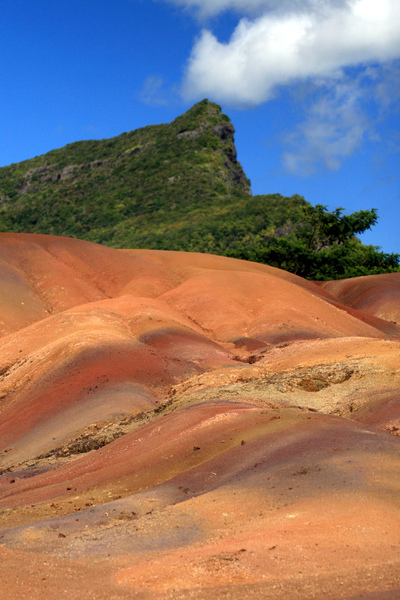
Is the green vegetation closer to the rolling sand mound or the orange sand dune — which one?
the orange sand dune

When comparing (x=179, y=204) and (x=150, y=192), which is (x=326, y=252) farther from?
(x=150, y=192)

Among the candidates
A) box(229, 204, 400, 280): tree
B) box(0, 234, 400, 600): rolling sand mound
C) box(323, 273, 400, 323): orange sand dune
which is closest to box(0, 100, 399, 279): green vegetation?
box(229, 204, 400, 280): tree

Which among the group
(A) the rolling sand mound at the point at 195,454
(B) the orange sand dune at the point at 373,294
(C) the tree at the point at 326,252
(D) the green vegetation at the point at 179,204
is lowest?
(A) the rolling sand mound at the point at 195,454

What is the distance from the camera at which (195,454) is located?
381 inches

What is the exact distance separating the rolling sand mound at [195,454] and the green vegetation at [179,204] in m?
31.0

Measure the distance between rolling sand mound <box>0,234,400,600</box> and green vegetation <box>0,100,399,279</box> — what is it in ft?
102

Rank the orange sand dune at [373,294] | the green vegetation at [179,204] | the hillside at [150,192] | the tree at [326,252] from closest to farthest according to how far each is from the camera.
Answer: the orange sand dune at [373,294], the tree at [326,252], the green vegetation at [179,204], the hillside at [150,192]

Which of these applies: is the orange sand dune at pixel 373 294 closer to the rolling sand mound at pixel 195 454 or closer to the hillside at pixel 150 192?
the rolling sand mound at pixel 195 454

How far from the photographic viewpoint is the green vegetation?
5822cm

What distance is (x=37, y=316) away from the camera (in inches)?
1112

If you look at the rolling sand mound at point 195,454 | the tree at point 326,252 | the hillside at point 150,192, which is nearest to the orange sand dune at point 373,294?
the tree at point 326,252

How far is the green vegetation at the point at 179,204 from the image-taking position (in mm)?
58219

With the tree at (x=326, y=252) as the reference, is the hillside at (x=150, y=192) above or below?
above

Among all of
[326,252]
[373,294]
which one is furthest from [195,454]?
[326,252]
